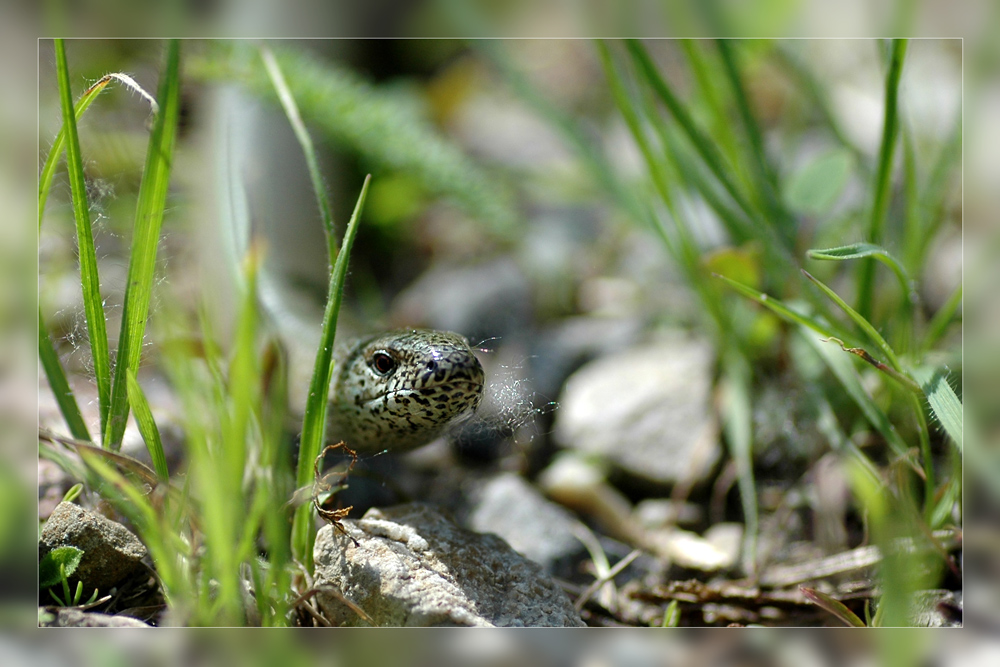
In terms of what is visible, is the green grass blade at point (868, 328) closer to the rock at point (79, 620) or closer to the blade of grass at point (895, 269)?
the blade of grass at point (895, 269)

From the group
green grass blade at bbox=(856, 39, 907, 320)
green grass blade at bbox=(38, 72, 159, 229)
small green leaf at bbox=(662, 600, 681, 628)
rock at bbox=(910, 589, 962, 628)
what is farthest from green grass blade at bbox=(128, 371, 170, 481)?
green grass blade at bbox=(856, 39, 907, 320)

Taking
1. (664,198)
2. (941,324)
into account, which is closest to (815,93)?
(664,198)

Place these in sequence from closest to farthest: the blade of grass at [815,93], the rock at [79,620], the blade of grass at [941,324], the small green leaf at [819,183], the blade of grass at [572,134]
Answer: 1. the rock at [79,620]
2. the blade of grass at [941,324]
3. the small green leaf at [819,183]
4. the blade of grass at [815,93]
5. the blade of grass at [572,134]

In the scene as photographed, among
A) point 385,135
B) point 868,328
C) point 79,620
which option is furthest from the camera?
point 385,135

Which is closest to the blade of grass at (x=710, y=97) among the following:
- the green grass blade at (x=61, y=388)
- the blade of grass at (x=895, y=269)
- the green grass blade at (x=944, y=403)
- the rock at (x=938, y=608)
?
the blade of grass at (x=895, y=269)

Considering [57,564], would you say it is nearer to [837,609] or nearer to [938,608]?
[837,609]

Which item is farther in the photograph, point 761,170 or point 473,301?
point 473,301
